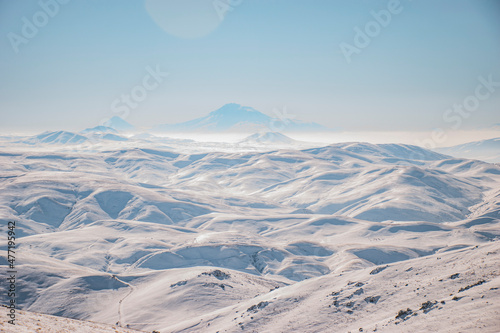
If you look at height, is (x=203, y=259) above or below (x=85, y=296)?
below

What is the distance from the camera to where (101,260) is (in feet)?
407

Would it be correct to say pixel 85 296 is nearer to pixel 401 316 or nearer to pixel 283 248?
pixel 401 316

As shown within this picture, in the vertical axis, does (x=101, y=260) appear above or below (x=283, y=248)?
above

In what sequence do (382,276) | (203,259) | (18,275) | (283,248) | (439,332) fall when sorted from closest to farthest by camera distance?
1. (439,332)
2. (382,276)
3. (18,275)
4. (203,259)
5. (283,248)

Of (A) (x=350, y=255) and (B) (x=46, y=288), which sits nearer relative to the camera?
(B) (x=46, y=288)

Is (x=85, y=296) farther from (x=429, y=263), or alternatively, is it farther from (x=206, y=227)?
(x=206, y=227)

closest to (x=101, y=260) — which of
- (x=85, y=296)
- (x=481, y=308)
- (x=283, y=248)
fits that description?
(x=85, y=296)

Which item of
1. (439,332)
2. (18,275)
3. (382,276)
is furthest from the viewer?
(18,275)

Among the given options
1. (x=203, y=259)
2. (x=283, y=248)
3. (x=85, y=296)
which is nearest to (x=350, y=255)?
(x=283, y=248)

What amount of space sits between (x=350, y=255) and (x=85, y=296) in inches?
3373

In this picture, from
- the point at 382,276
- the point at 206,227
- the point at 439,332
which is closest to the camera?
the point at 439,332

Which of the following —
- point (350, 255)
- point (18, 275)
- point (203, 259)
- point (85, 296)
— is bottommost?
point (350, 255)

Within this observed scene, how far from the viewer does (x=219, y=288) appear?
7425cm

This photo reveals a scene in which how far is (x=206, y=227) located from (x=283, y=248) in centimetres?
6487
